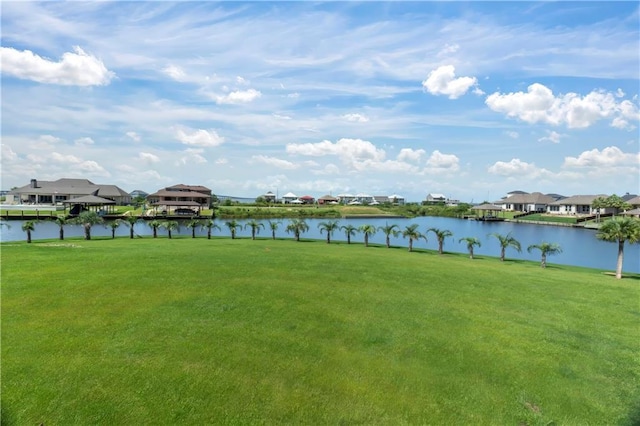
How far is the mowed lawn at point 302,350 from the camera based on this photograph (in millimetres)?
7977

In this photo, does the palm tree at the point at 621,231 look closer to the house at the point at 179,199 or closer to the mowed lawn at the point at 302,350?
the mowed lawn at the point at 302,350

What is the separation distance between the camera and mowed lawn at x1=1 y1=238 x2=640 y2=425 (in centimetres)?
798

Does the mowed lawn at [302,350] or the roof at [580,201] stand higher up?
the roof at [580,201]

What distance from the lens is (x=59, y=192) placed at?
282ft

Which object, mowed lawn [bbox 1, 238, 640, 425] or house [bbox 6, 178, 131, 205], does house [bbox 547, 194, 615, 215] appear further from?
house [bbox 6, 178, 131, 205]

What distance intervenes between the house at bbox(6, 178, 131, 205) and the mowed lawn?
262ft

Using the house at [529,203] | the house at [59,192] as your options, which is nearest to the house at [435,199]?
the house at [529,203]

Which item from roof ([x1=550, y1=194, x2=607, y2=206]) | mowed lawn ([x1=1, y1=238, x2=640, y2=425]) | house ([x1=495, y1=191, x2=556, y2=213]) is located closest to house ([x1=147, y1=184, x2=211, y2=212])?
mowed lawn ([x1=1, y1=238, x2=640, y2=425])

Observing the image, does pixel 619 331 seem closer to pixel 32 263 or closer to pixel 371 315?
pixel 371 315

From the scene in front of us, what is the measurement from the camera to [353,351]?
1034 centimetres

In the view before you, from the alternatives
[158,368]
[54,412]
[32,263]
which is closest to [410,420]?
[158,368]

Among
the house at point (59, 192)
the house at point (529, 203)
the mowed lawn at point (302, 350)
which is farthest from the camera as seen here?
the house at point (529, 203)

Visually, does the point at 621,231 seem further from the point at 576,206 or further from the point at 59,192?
the point at 59,192

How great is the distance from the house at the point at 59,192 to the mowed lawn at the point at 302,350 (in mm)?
79834
